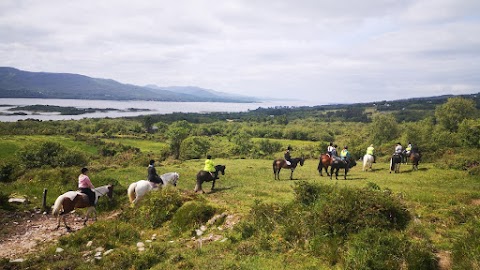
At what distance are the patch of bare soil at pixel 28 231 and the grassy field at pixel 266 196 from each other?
6.70 feet

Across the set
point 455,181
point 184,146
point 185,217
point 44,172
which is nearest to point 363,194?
point 185,217

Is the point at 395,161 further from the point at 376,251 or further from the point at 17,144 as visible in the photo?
the point at 17,144

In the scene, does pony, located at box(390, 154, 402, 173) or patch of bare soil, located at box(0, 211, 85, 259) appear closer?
patch of bare soil, located at box(0, 211, 85, 259)

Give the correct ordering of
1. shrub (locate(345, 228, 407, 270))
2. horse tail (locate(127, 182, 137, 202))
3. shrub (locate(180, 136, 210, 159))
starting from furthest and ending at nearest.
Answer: shrub (locate(180, 136, 210, 159)) < horse tail (locate(127, 182, 137, 202)) < shrub (locate(345, 228, 407, 270))

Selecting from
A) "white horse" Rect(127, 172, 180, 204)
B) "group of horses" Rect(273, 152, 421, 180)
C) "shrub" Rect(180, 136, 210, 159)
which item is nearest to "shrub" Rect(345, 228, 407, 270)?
"white horse" Rect(127, 172, 180, 204)

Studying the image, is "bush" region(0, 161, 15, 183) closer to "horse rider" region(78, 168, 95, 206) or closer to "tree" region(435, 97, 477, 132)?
"horse rider" region(78, 168, 95, 206)

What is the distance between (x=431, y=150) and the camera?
3941 cm

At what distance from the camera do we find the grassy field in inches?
416

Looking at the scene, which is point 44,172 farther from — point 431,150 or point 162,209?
point 431,150

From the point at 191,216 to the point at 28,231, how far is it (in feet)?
28.0

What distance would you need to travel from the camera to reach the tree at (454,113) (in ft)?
221

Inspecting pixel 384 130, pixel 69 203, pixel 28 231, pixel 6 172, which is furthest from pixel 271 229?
pixel 384 130

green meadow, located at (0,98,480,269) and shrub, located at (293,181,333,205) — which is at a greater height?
shrub, located at (293,181,333,205)

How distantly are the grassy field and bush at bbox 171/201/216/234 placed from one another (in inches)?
23.3
